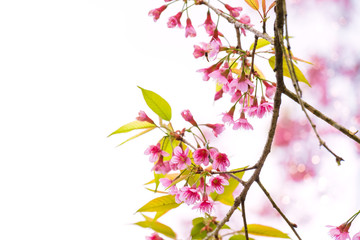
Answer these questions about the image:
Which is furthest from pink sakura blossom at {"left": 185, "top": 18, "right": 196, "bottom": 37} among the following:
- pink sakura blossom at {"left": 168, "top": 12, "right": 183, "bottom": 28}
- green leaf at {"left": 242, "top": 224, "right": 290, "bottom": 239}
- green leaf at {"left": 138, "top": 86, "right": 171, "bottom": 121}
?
green leaf at {"left": 242, "top": 224, "right": 290, "bottom": 239}

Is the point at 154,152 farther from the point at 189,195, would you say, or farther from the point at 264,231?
the point at 264,231

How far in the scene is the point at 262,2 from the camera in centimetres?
42

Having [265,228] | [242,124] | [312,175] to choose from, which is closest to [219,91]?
[242,124]

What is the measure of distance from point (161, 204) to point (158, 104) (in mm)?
108

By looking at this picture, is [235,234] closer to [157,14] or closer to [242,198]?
[242,198]

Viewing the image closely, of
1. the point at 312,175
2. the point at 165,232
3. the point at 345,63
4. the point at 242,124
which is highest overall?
the point at 345,63

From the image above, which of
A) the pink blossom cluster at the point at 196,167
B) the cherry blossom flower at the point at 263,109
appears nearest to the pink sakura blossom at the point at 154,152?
the pink blossom cluster at the point at 196,167

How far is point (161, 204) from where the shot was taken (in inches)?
17.9

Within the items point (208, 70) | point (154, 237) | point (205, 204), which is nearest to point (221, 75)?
point (208, 70)

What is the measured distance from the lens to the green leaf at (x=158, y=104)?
0.43 m

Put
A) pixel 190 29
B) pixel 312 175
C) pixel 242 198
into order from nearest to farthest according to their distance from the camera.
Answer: pixel 242 198
pixel 190 29
pixel 312 175

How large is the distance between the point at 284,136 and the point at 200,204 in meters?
1.09

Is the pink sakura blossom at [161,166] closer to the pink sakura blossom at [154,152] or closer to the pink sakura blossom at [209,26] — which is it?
the pink sakura blossom at [154,152]

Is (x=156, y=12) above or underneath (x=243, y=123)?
above
